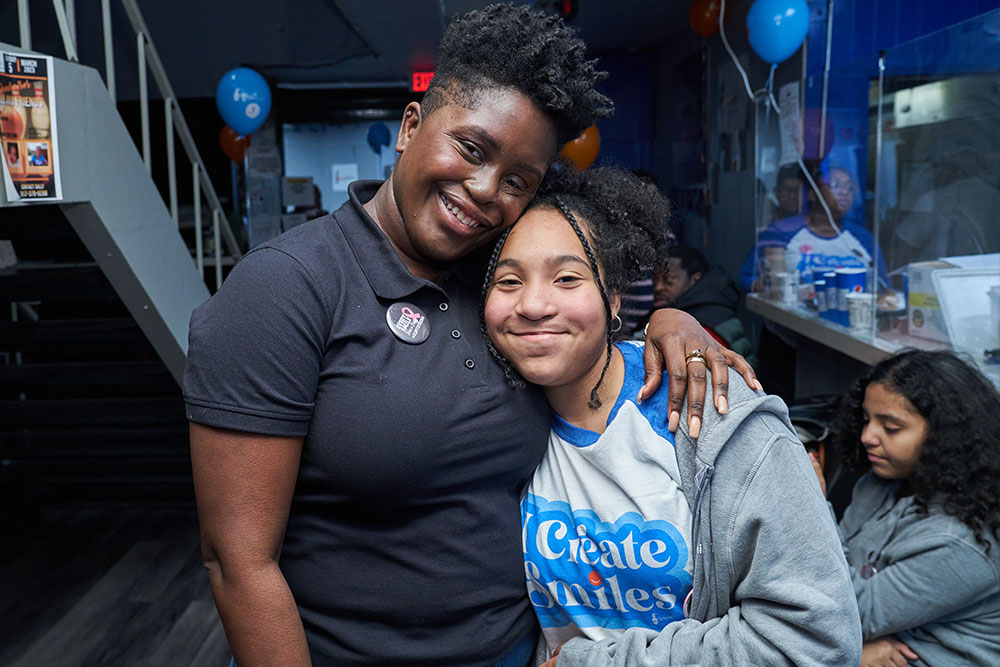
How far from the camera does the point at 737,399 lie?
1.02m

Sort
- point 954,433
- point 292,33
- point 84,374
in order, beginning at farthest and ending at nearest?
point 292,33 < point 84,374 < point 954,433

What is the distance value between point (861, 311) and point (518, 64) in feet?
6.66

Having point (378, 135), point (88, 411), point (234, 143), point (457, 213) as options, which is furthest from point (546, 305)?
point (378, 135)

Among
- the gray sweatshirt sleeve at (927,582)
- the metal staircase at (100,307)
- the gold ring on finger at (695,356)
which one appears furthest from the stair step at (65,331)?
the gray sweatshirt sleeve at (927,582)

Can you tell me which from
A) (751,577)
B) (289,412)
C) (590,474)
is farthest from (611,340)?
(289,412)

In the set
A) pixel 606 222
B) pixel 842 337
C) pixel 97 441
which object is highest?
pixel 606 222

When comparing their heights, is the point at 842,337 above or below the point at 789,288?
below

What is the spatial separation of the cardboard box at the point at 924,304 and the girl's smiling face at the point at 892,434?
57 cm

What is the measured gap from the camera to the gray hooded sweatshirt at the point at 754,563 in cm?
91

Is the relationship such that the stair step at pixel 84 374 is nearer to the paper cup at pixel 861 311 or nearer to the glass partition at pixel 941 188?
the paper cup at pixel 861 311

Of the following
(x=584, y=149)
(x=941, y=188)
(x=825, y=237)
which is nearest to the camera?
(x=941, y=188)

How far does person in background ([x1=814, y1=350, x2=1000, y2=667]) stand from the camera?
1.47 metres

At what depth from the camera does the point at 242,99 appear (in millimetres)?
5359

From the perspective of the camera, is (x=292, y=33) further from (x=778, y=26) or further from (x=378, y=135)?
(x=778, y=26)
